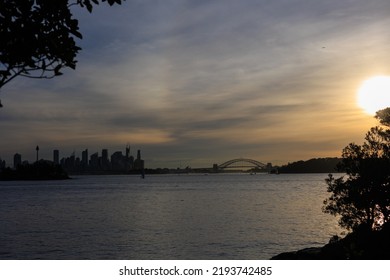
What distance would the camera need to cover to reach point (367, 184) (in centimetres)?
2506

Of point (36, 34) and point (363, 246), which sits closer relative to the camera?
point (36, 34)

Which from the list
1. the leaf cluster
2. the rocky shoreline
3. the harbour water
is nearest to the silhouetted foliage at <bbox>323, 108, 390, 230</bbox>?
the rocky shoreline

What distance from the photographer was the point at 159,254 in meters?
40.3

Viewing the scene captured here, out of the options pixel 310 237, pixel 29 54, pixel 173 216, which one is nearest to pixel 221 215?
pixel 173 216

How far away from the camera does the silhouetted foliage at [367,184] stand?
24.5m

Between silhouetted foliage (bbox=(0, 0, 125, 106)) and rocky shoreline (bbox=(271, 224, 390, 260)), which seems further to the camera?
rocky shoreline (bbox=(271, 224, 390, 260))

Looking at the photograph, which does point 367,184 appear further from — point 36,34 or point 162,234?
point 162,234

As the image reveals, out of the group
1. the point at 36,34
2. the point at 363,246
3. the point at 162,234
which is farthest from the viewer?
the point at 162,234

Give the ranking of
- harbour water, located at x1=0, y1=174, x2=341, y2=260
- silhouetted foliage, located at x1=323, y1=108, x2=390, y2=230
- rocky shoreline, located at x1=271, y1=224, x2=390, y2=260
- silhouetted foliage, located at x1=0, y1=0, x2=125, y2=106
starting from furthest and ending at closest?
harbour water, located at x1=0, y1=174, x2=341, y2=260 < silhouetted foliage, located at x1=323, y1=108, x2=390, y2=230 < rocky shoreline, located at x1=271, y1=224, x2=390, y2=260 < silhouetted foliage, located at x1=0, y1=0, x2=125, y2=106

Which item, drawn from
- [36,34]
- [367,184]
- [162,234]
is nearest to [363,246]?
[367,184]

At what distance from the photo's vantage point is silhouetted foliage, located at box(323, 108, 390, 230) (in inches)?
963

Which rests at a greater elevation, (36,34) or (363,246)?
(36,34)

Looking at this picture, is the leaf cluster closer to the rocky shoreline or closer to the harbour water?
the rocky shoreline
